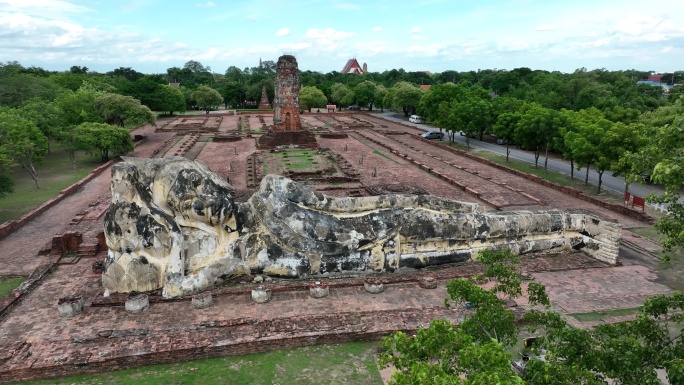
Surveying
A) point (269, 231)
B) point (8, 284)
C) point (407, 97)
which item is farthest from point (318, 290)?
point (407, 97)

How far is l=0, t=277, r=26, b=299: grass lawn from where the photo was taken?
12062 mm

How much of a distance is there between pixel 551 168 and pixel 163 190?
2364 centimetres

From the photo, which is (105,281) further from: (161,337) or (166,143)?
(166,143)

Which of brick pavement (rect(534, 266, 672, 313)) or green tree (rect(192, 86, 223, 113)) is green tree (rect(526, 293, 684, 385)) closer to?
brick pavement (rect(534, 266, 672, 313))

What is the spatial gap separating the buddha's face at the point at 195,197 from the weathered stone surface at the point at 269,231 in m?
0.02

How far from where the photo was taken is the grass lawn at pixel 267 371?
8430mm

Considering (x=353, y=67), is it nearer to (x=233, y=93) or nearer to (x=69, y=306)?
(x=233, y=93)

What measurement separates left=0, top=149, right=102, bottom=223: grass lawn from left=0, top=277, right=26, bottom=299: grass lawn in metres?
6.44

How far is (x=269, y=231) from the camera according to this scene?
38.5 feet

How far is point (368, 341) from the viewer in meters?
9.64

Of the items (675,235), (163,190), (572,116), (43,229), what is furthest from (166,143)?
(675,235)

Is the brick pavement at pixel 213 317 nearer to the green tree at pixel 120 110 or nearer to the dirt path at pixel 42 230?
the dirt path at pixel 42 230

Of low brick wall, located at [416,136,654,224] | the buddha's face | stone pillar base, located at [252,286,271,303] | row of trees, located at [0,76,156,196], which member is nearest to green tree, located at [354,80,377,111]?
row of trees, located at [0,76,156,196]

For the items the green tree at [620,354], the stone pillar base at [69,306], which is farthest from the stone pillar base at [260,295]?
the green tree at [620,354]
